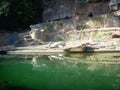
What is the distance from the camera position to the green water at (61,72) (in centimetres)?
1198

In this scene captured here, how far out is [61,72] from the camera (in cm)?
1505

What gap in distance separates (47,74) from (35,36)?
32.3 feet

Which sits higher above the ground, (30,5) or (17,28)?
(30,5)

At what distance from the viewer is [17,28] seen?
94.8 feet

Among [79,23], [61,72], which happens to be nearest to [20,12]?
[79,23]

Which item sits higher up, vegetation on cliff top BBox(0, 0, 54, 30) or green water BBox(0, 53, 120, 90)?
vegetation on cliff top BBox(0, 0, 54, 30)

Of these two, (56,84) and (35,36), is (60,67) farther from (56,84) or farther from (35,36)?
(35,36)

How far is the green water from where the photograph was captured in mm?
11977

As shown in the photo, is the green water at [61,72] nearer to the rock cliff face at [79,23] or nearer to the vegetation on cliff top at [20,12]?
the rock cliff face at [79,23]

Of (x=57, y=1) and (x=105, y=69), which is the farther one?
(x=57, y=1)

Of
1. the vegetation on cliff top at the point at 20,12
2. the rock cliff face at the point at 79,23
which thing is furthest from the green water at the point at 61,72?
the vegetation on cliff top at the point at 20,12

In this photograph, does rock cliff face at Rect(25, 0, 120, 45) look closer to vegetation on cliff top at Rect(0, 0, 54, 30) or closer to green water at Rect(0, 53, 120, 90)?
vegetation on cliff top at Rect(0, 0, 54, 30)

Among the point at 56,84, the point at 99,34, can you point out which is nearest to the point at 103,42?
the point at 99,34

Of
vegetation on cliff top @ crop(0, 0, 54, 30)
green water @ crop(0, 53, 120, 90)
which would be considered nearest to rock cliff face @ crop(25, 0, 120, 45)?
vegetation on cliff top @ crop(0, 0, 54, 30)
